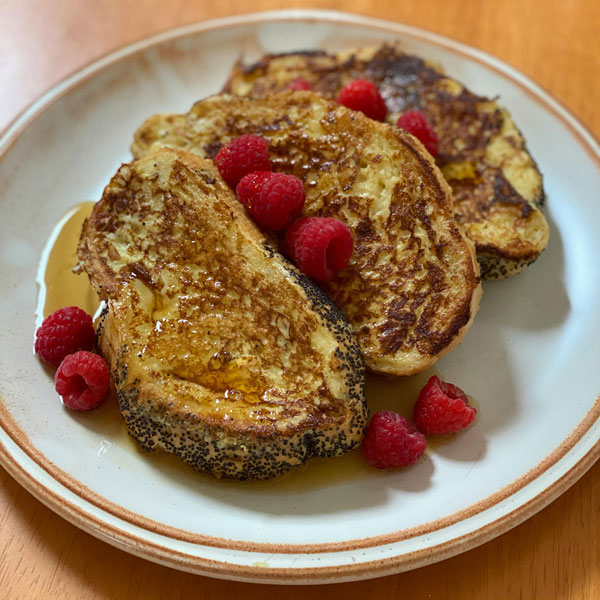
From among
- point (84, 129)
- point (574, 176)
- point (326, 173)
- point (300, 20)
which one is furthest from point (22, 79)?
point (574, 176)

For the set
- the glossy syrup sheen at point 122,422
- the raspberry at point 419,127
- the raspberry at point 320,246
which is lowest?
the glossy syrup sheen at point 122,422

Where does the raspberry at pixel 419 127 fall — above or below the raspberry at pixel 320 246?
above

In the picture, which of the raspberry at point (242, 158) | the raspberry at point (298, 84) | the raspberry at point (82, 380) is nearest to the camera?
the raspberry at point (82, 380)

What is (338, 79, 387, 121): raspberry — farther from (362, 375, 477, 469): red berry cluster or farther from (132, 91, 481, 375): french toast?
(362, 375, 477, 469): red berry cluster

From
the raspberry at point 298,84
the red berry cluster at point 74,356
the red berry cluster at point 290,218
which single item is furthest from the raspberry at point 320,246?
the raspberry at point 298,84

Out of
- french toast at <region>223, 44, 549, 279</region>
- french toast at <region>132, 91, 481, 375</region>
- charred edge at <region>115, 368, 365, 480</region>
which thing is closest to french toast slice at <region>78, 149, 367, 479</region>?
charred edge at <region>115, 368, 365, 480</region>

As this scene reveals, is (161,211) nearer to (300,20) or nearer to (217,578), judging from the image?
(217,578)

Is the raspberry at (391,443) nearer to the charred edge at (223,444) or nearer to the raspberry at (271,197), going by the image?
the charred edge at (223,444)
